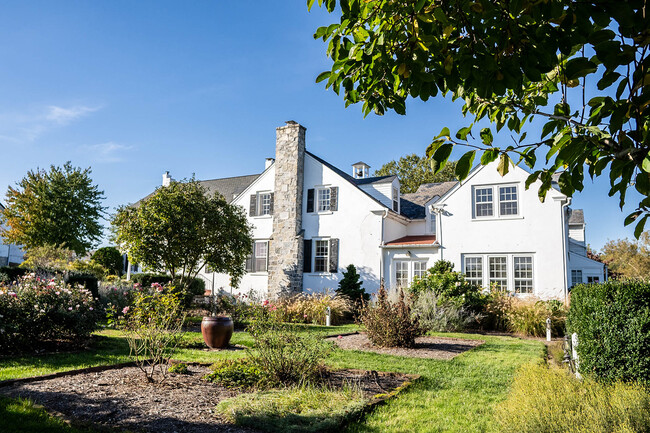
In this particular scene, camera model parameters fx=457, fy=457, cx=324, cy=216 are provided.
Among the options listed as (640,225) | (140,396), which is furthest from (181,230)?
(640,225)

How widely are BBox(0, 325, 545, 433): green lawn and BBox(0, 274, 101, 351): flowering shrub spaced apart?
27.1 inches

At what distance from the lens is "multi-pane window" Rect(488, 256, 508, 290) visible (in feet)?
57.2

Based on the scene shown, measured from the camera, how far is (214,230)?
16.2 meters

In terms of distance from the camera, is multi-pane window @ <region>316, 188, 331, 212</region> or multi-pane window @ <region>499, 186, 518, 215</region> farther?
multi-pane window @ <region>316, 188, 331, 212</region>

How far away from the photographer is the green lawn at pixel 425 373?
15.8ft

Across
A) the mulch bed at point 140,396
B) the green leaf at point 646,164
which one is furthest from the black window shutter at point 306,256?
the green leaf at point 646,164

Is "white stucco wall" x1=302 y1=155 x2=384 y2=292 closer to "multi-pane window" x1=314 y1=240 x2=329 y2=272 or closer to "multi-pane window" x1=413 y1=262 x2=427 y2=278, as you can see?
"multi-pane window" x1=314 y1=240 x2=329 y2=272

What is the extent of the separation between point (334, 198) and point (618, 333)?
16.0m

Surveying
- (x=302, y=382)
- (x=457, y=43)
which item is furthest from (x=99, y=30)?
(x=457, y=43)

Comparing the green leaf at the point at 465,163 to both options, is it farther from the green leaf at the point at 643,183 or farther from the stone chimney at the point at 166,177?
the stone chimney at the point at 166,177

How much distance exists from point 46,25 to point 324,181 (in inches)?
578

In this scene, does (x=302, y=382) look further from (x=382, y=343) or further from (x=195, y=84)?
(x=195, y=84)

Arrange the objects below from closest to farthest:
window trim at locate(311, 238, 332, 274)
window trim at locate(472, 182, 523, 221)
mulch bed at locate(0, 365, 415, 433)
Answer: mulch bed at locate(0, 365, 415, 433)
window trim at locate(472, 182, 523, 221)
window trim at locate(311, 238, 332, 274)

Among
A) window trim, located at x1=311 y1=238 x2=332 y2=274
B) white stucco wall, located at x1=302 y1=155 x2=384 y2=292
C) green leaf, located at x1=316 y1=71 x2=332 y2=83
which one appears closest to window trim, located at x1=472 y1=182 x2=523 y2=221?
white stucco wall, located at x1=302 y1=155 x2=384 y2=292
